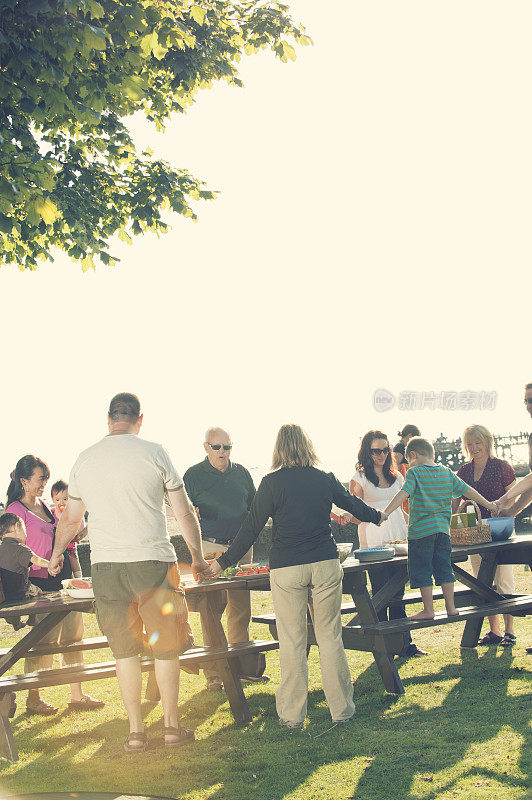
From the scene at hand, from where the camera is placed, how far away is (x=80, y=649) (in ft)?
20.8

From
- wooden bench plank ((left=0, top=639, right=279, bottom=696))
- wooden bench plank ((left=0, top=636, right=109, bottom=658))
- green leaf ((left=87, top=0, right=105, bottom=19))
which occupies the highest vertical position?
green leaf ((left=87, top=0, right=105, bottom=19))

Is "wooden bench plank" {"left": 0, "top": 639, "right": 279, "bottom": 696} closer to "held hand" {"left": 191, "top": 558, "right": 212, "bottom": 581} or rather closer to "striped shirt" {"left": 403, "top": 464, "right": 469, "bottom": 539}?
"held hand" {"left": 191, "top": 558, "right": 212, "bottom": 581}

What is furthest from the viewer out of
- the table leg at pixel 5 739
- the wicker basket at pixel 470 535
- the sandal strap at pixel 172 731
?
the wicker basket at pixel 470 535

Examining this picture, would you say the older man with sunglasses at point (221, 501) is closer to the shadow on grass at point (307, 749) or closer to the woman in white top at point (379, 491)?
the shadow on grass at point (307, 749)

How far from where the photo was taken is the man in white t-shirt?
5.26 meters

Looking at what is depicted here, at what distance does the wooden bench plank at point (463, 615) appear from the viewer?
6429 millimetres

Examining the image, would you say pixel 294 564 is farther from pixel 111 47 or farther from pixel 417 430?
pixel 111 47

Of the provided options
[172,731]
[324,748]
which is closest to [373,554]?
[324,748]

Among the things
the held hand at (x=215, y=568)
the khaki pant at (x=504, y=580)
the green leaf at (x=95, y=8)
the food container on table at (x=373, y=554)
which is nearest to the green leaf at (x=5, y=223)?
the green leaf at (x=95, y=8)

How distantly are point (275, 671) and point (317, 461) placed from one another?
2.95m

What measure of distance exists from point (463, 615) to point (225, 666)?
2.17 m

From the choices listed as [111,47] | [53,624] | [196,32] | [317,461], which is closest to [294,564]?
[317,461]

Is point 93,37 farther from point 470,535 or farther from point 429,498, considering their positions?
point 470,535

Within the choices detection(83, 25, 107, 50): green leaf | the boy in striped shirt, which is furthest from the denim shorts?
detection(83, 25, 107, 50): green leaf
